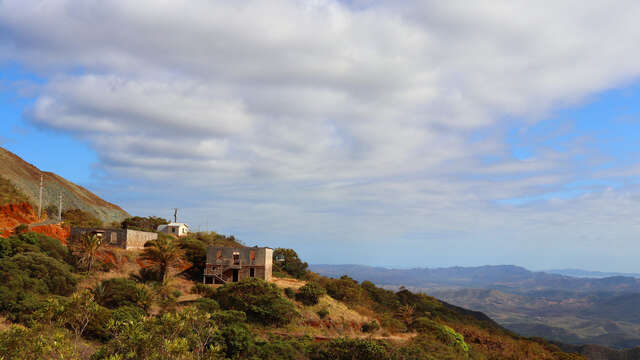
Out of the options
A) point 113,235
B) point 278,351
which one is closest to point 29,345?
point 278,351

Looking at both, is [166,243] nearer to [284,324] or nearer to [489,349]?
[284,324]

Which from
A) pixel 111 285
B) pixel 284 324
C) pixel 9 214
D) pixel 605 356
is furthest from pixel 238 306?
pixel 605 356

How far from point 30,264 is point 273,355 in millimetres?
23884

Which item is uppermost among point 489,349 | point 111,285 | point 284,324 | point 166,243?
point 166,243

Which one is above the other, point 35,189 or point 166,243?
point 35,189

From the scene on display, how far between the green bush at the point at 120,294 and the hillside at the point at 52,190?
161ft

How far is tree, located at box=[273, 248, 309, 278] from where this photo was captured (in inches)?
2977

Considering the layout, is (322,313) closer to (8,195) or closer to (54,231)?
(54,231)

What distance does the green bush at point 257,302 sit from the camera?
156 ft

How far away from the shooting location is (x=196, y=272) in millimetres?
59281

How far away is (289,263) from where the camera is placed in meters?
77.8

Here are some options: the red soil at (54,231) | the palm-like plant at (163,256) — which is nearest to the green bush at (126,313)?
the palm-like plant at (163,256)

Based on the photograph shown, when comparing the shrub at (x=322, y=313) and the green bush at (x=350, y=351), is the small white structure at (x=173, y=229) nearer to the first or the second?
the shrub at (x=322, y=313)

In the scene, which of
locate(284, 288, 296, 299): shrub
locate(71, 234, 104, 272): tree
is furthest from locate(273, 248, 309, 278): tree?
locate(71, 234, 104, 272): tree
